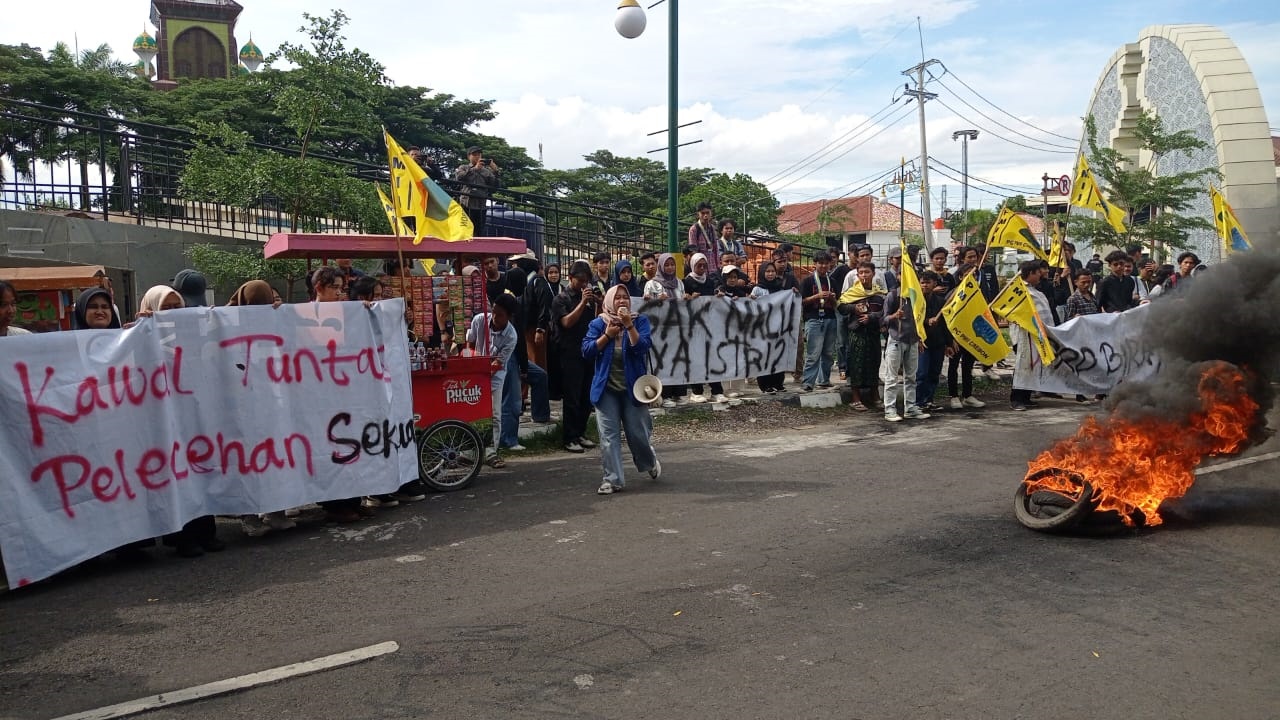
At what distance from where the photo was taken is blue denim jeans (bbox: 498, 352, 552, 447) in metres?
9.68

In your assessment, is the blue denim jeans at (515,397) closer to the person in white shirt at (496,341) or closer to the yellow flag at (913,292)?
the person in white shirt at (496,341)

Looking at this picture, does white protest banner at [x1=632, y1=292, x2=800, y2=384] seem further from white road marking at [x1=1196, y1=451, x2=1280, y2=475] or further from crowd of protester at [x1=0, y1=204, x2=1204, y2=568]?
white road marking at [x1=1196, y1=451, x2=1280, y2=475]

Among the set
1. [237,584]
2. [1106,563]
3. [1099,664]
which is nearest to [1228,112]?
[1106,563]

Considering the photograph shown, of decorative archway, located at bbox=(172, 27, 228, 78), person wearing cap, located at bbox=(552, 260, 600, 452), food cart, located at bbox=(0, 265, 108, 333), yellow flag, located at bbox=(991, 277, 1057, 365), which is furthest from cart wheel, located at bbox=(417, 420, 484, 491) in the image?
decorative archway, located at bbox=(172, 27, 228, 78)

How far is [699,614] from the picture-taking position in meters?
5.03

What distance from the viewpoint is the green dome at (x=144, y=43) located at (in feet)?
176

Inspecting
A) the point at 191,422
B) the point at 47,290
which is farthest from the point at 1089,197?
the point at 47,290

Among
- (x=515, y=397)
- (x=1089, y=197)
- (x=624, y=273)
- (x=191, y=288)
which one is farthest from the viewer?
(x=1089, y=197)

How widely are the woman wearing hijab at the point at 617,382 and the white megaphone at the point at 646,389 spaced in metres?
0.07

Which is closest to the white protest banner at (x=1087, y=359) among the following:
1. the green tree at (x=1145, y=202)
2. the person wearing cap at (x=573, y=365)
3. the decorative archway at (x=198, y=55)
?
the person wearing cap at (x=573, y=365)

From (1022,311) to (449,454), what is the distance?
7.94 metres

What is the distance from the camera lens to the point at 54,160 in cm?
1552

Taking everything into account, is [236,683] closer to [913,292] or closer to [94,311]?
[94,311]

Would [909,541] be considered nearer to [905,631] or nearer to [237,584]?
[905,631]
